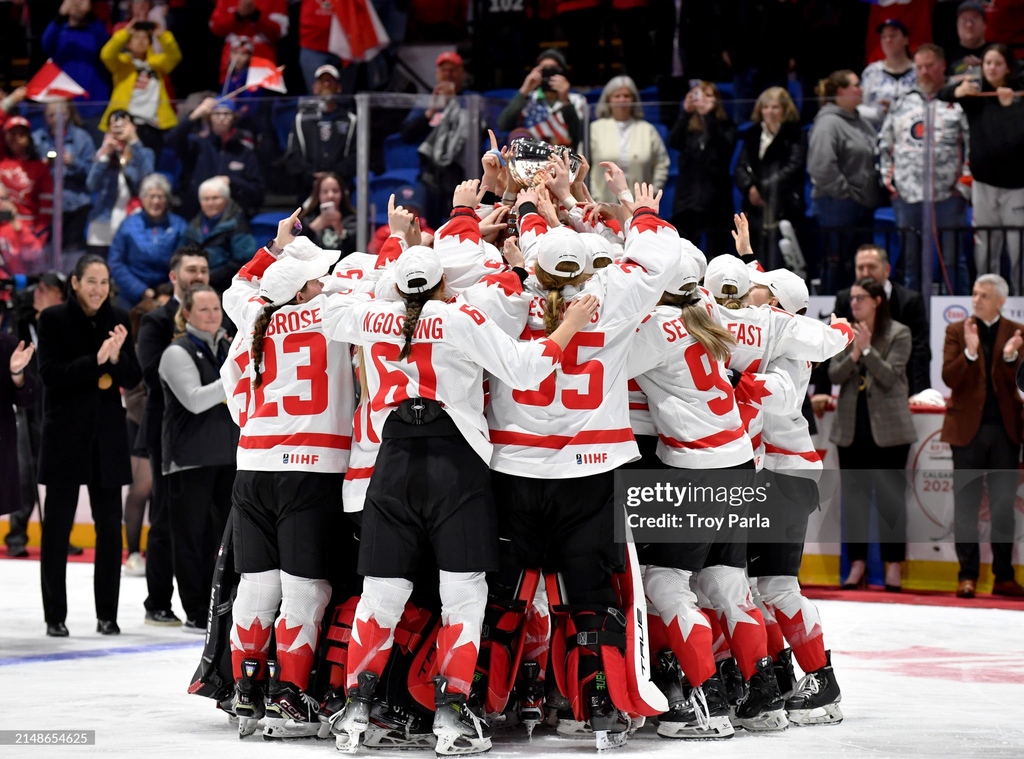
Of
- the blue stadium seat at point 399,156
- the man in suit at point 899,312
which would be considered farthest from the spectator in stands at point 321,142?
the man in suit at point 899,312

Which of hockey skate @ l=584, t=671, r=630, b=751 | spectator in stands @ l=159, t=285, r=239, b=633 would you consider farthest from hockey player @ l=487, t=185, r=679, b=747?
spectator in stands @ l=159, t=285, r=239, b=633

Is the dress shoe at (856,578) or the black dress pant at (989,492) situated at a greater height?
the black dress pant at (989,492)

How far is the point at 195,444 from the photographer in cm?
682

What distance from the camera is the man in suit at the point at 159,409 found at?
7129 mm

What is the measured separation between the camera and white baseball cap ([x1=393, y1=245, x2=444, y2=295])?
4453 millimetres

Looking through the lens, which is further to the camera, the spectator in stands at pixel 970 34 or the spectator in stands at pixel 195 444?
the spectator in stands at pixel 970 34

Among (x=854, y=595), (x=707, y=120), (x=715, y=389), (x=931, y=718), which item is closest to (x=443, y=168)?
(x=707, y=120)

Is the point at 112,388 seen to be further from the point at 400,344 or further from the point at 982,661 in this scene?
the point at 982,661

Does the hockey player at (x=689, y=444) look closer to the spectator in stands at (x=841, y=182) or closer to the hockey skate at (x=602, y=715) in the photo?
the hockey skate at (x=602, y=715)

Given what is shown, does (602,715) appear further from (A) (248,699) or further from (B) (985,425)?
(B) (985,425)

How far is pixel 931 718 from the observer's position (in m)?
5.10

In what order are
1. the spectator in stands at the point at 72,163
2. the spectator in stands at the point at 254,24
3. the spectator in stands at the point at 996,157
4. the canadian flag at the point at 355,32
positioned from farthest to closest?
the spectator in stands at the point at 254,24, the canadian flag at the point at 355,32, the spectator in stands at the point at 72,163, the spectator in stands at the point at 996,157

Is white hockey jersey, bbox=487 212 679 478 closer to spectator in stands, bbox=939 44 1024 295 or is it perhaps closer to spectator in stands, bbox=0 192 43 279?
spectator in stands, bbox=939 44 1024 295

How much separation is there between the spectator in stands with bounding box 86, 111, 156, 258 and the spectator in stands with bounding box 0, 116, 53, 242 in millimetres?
384
